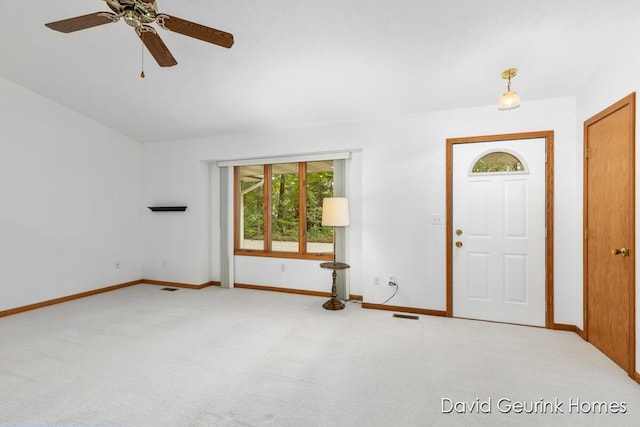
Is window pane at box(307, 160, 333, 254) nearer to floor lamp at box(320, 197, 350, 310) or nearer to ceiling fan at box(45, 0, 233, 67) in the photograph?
floor lamp at box(320, 197, 350, 310)

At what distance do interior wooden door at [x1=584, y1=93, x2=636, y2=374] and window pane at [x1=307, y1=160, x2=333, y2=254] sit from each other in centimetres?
297

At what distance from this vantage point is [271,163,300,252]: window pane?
4.87 m

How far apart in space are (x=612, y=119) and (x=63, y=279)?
21.8ft

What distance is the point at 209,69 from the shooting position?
325 centimetres

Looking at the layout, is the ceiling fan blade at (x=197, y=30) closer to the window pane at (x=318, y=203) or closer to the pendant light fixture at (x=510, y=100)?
the pendant light fixture at (x=510, y=100)

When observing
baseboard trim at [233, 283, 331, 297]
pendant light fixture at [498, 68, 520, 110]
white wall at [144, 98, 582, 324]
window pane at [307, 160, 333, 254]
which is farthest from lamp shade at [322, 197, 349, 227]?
pendant light fixture at [498, 68, 520, 110]

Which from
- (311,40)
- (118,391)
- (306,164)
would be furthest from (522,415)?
(306,164)

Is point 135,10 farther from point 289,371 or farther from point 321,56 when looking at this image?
point 289,371

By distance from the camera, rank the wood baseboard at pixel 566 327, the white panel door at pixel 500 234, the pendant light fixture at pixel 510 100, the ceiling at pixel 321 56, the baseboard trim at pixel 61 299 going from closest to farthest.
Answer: the ceiling at pixel 321 56, the pendant light fixture at pixel 510 100, the wood baseboard at pixel 566 327, the white panel door at pixel 500 234, the baseboard trim at pixel 61 299

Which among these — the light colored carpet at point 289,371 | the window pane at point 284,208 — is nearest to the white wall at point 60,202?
the light colored carpet at point 289,371

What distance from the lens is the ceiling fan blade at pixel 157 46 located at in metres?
2.05

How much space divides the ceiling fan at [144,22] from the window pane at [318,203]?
2.72m

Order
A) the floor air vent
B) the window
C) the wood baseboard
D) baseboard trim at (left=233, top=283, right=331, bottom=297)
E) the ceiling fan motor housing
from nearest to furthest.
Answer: the ceiling fan motor housing → the wood baseboard → the floor air vent → baseboard trim at (left=233, top=283, right=331, bottom=297) → the window

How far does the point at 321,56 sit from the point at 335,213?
1.80 m
